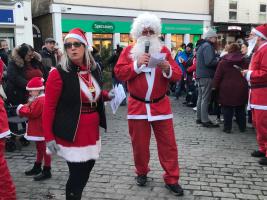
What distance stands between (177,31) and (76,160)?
24949 millimetres

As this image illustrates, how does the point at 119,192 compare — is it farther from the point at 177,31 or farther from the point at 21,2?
the point at 177,31

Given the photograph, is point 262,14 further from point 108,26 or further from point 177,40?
point 108,26

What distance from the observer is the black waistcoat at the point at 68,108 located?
3.18 meters

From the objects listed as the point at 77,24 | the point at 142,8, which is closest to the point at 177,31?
the point at 142,8

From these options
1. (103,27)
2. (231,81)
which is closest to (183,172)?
(231,81)

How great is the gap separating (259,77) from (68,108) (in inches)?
119

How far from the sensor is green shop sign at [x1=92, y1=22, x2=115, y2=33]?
2306 centimetres

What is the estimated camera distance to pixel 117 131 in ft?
24.8

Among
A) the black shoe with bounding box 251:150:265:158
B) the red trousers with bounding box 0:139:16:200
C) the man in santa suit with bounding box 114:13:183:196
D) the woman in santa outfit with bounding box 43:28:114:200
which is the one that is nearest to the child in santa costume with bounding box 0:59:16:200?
the red trousers with bounding box 0:139:16:200

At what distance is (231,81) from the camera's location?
7.23 meters

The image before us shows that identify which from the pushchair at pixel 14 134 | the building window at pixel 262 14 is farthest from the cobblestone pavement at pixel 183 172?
the building window at pixel 262 14

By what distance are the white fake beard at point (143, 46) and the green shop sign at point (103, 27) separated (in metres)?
19.3

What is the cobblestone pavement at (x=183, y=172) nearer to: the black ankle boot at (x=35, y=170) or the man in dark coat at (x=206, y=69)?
the black ankle boot at (x=35, y=170)

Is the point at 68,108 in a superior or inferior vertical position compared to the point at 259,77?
inferior
